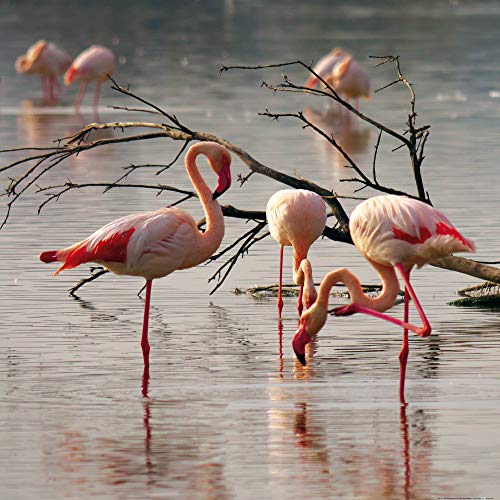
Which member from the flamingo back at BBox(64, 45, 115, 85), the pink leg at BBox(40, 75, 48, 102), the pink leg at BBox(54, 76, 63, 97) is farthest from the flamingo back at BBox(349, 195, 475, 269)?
the pink leg at BBox(54, 76, 63, 97)

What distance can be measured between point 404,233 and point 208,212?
119cm

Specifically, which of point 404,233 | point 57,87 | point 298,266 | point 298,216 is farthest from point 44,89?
point 404,233

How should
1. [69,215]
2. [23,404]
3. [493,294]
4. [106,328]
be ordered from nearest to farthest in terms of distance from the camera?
1. [23,404]
2. [106,328]
3. [493,294]
4. [69,215]

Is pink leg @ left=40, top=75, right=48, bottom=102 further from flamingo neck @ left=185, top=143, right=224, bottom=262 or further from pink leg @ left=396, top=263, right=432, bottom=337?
pink leg @ left=396, top=263, right=432, bottom=337

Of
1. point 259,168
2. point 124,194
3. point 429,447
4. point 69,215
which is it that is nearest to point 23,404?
point 429,447

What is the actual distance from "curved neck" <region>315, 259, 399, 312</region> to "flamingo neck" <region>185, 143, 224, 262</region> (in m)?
0.82

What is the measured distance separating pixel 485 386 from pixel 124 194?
23.2 feet

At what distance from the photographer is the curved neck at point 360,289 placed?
292 inches

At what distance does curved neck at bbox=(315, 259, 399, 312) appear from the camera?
741cm

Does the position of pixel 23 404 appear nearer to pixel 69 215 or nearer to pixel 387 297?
pixel 387 297

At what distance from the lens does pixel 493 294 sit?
9.52 m

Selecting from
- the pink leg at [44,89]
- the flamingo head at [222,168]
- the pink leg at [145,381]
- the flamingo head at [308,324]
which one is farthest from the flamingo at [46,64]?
the flamingo head at [308,324]

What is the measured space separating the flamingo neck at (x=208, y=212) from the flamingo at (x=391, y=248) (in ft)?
2.53

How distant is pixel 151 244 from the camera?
8.09m
